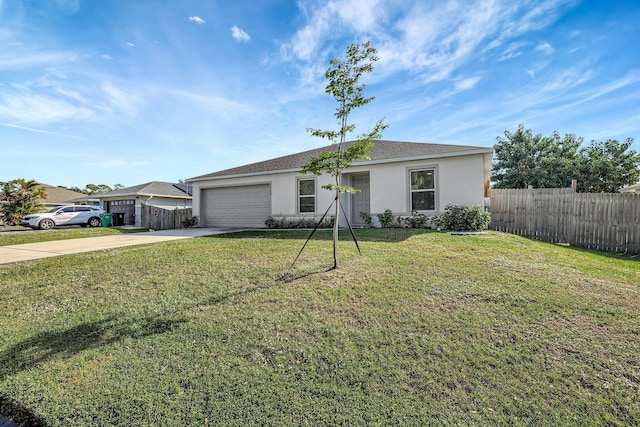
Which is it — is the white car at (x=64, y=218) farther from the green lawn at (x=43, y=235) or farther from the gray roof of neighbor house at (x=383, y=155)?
the gray roof of neighbor house at (x=383, y=155)

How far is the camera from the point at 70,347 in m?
2.99

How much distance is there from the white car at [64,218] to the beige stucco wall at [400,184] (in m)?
13.5

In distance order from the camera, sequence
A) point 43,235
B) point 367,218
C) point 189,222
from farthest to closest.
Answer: point 189,222, point 43,235, point 367,218

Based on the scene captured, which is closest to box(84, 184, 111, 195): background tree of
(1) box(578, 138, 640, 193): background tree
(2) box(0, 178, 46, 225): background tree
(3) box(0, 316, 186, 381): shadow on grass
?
(2) box(0, 178, 46, 225): background tree

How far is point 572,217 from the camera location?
8914 millimetres

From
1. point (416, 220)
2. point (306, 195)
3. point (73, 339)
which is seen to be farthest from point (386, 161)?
point (73, 339)

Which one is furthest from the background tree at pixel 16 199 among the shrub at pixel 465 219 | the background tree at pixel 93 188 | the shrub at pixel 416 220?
the background tree at pixel 93 188

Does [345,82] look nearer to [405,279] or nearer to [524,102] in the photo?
[405,279]

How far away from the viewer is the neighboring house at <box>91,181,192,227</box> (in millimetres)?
20281

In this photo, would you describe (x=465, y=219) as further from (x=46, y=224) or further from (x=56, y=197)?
(x=56, y=197)

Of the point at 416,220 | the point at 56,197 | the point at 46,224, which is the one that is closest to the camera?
the point at 416,220

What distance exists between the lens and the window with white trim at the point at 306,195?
12.9 meters

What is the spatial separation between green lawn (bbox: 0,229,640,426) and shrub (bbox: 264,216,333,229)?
6.92 m

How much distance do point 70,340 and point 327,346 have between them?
287cm
